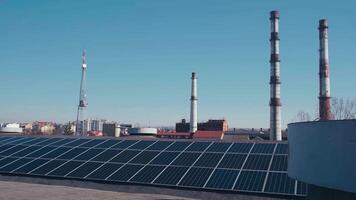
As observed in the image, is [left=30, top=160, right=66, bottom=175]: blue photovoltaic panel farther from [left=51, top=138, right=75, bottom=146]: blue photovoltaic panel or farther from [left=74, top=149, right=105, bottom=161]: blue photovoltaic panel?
[left=51, top=138, right=75, bottom=146]: blue photovoltaic panel

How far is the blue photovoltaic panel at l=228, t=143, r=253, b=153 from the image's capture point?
29.0 metres

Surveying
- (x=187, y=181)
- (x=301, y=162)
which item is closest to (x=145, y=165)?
(x=187, y=181)

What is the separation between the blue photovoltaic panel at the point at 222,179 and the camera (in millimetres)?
23825

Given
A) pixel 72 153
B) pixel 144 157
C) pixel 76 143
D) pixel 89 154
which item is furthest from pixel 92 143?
pixel 144 157

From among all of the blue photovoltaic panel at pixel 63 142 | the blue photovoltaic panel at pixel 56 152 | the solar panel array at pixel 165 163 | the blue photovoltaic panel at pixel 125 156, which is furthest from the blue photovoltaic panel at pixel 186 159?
the blue photovoltaic panel at pixel 63 142

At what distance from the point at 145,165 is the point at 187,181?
4231 millimetres

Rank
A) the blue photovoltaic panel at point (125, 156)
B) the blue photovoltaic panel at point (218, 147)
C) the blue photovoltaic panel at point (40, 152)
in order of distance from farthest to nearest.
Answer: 1. the blue photovoltaic panel at point (40, 152)
2. the blue photovoltaic panel at point (218, 147)
3. the blue photovoltaic panel at point (125, 156)

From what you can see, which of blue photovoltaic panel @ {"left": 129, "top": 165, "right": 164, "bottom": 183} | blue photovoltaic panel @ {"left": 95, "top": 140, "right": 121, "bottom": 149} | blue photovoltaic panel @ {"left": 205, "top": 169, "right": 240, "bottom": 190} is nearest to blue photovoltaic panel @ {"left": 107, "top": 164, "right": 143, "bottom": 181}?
blue photovoltaic panel @ {"left": 129, "top": 165, "right": 164, "bottom": 183}

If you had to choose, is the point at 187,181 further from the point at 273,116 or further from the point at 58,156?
the point at 273,116

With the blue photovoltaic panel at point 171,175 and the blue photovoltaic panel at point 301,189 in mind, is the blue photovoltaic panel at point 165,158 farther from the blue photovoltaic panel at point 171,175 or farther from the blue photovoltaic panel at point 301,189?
the blue photovoltaic panel at point 301,189

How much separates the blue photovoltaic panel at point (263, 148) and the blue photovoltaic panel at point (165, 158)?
5.80m

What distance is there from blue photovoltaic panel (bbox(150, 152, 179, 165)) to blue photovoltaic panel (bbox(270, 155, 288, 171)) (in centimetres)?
718

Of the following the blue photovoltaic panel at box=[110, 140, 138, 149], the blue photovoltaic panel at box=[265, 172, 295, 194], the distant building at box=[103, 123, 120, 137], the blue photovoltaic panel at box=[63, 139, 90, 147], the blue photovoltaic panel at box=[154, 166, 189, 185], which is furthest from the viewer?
the distant building at box=[103, 123, 120, 137]

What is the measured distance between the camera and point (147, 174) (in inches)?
1041
